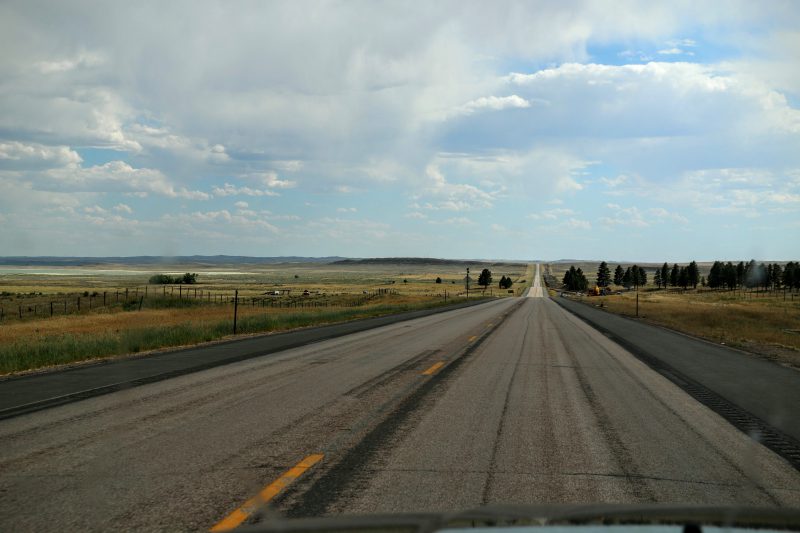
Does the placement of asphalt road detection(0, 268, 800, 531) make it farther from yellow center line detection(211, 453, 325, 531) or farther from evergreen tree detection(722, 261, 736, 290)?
evergreen tree detection(722, 261, 736, 290)

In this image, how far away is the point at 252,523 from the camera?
13.8ft

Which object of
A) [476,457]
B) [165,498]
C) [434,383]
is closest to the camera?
[165,498]

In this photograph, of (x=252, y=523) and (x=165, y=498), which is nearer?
(x=252, y=523)

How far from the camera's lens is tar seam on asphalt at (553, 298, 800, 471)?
265 inches

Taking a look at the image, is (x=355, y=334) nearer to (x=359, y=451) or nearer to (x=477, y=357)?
(x=477, y=357)

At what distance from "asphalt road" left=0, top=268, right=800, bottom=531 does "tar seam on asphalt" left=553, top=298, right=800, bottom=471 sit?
0.59ft

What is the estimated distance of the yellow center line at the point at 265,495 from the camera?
4250 millimetres

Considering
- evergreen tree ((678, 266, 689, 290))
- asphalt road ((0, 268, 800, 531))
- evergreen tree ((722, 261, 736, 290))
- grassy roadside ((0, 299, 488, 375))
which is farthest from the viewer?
evergreen tree ((678, 266, 689, 290))

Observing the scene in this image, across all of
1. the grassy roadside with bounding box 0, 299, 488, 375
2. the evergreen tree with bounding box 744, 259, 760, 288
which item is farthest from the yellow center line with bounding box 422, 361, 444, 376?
the evergreen tree with bounding box 744, 259, 760, 288

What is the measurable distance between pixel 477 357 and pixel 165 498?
438 inches

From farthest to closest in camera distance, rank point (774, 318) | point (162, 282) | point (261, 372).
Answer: point (162, 282)
point (774, 318)
point (261, 372)

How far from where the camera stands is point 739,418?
845cm

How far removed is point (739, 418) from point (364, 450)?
17.8 feet

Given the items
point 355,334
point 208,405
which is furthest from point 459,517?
point 355,334
